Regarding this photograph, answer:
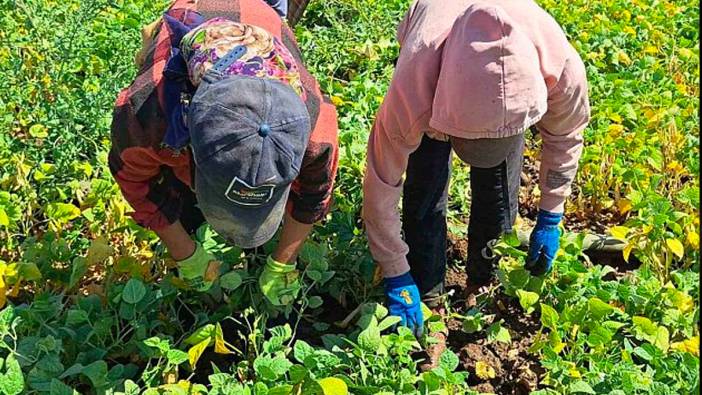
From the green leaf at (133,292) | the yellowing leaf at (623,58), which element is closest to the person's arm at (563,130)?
the green leaf at (133,292)

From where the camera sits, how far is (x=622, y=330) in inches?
90.1

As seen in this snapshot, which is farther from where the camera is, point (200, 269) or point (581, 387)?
point (200, 269)

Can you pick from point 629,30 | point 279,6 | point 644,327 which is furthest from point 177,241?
point 629,30

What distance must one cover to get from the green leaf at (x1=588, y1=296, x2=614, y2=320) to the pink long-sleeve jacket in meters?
0.29

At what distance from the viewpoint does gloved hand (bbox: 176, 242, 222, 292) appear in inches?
84.9

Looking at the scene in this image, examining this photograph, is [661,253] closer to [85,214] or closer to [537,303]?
[537,303]

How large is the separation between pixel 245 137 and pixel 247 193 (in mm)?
137

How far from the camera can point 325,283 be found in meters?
2.48

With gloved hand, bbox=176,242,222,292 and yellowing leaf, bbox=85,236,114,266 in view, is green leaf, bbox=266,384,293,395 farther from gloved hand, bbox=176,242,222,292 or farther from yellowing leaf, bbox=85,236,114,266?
yellowing leaf, bbox=85,236,114,266

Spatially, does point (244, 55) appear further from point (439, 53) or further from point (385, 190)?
point (385, 190)

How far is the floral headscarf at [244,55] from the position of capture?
1.64 metres

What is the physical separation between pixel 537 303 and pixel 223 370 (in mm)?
901

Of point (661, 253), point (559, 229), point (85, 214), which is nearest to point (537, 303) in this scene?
point (559, 229)

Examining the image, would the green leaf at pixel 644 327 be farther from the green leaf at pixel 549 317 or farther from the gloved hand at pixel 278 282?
the gloved hand at pixel 278 282
